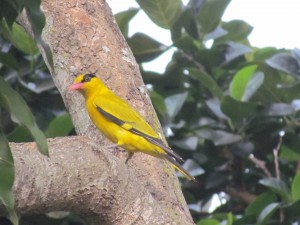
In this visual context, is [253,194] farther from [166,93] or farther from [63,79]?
[63,79]

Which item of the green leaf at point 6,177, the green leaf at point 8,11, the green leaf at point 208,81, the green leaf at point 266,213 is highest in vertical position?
the green leaf at point 8,11

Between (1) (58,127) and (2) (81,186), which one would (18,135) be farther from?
(2) (81,186)

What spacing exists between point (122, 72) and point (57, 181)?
0.95 meters

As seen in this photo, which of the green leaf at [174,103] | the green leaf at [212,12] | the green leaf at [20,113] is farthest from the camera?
the green leaf at [212,12]

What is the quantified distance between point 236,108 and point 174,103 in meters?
0.29

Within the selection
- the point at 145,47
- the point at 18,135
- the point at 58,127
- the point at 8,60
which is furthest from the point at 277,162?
the point at 8,60

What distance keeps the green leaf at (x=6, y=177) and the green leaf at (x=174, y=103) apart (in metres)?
1.91

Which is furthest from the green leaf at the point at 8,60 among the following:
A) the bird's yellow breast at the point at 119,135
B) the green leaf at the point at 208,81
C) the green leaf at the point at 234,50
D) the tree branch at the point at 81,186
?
the tree branch at the point at 81,186

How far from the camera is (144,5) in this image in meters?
3.63

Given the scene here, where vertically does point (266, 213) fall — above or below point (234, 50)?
below

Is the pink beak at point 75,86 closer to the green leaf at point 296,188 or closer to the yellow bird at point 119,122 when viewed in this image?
the yellow bird at point 119,122

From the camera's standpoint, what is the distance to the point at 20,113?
5.80 feet

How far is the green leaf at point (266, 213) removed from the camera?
314 cm

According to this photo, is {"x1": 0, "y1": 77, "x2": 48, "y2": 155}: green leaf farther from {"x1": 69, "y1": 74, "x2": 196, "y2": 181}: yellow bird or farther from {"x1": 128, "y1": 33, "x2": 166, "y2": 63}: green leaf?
{"x1": 128, "y1": 33, "x2": 166, "y2": 63}: green leaf
